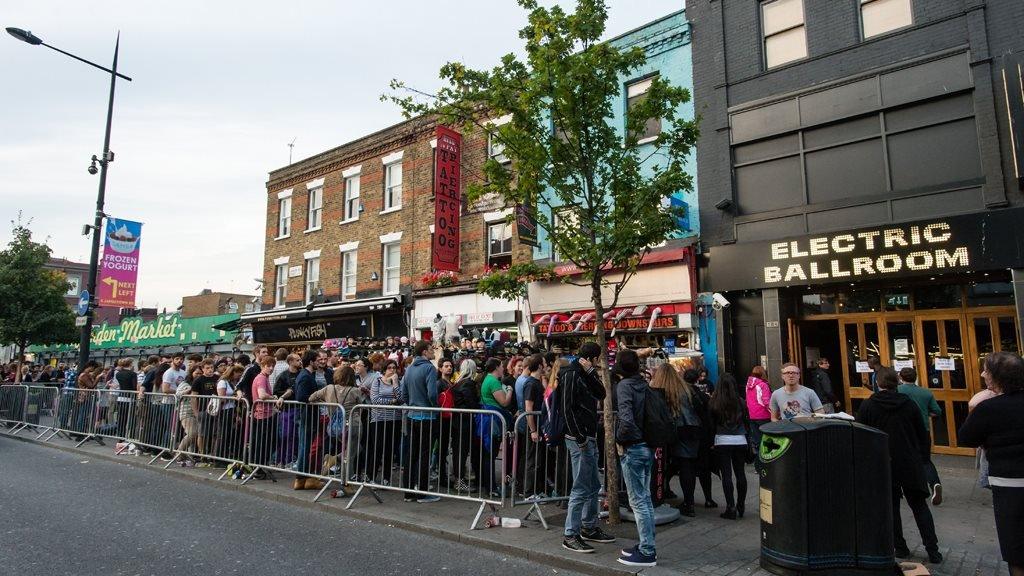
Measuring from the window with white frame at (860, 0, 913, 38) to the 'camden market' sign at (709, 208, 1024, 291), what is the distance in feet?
13.4

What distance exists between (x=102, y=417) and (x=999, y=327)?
1777 centimetres

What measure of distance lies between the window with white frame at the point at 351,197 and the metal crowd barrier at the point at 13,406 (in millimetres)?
10765

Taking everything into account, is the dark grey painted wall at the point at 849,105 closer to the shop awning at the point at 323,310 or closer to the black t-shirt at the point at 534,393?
the black t-shirt at the point at 534,393

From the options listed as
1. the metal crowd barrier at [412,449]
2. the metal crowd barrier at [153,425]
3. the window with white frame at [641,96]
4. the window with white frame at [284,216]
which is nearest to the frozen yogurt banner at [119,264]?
the metal crowd barrier at [153,425]

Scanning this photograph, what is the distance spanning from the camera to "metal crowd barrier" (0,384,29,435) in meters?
15.0

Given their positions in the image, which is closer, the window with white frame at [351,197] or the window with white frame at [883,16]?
the window with white frame at [883,16]

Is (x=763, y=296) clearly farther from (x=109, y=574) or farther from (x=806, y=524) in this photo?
(x=109, y=574)

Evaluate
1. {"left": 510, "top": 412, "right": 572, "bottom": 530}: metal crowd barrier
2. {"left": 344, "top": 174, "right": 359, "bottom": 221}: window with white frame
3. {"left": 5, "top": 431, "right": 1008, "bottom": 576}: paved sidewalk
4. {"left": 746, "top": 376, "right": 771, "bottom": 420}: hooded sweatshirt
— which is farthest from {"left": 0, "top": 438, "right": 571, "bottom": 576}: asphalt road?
{"left": 344, "top": 174, "right": 359, "bottom": 221}: window with white frame

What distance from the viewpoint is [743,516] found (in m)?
6.84

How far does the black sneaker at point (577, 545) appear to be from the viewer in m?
5.47

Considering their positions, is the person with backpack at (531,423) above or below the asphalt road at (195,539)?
above

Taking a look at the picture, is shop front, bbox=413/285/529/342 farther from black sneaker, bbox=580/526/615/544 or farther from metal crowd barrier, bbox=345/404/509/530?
black sneaker, bbox=580/526/615/544

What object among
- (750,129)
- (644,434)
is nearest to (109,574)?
(644,434)

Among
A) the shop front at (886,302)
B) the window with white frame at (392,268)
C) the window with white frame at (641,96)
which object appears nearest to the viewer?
the shop front at (886,302)
